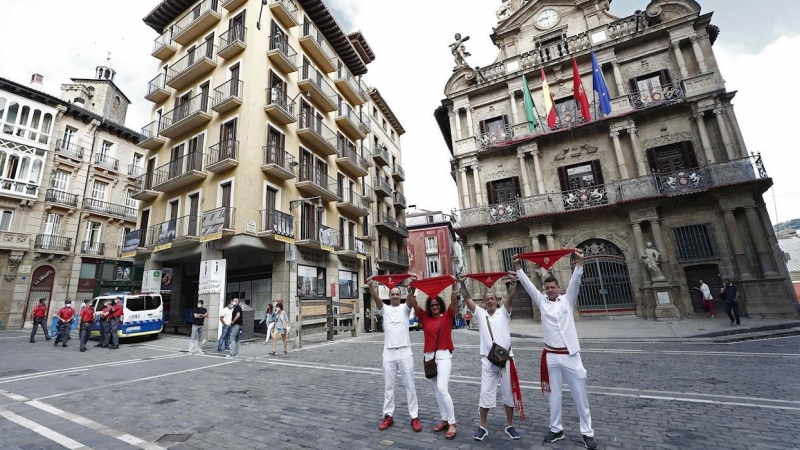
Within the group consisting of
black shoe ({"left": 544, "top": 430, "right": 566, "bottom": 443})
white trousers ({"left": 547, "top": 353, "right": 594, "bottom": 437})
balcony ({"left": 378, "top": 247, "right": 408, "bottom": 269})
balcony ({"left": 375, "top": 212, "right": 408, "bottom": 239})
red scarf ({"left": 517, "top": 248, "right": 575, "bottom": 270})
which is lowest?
black shoe ({"left": 544, "top": 430, "right": 566, "bottom": 443})

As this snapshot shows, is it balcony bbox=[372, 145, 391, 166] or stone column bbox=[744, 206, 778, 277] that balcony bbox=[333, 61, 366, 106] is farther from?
stone column bbox=[744, 206, 778, 277]

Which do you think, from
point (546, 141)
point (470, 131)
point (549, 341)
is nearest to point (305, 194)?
point (470, 131)

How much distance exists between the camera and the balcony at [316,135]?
20.1 m

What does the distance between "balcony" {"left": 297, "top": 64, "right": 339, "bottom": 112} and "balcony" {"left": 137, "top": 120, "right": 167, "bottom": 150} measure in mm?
8948

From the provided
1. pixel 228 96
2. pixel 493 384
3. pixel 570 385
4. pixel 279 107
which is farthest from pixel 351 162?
pixel 570 385

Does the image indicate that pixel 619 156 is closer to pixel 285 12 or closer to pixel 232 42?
pixel 285 12

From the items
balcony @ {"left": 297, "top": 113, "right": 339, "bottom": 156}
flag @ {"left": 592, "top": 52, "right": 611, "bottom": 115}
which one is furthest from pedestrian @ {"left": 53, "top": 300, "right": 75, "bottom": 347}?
flag @ {"left": 592, "top": 52, "right": 611, "bottom": 115}

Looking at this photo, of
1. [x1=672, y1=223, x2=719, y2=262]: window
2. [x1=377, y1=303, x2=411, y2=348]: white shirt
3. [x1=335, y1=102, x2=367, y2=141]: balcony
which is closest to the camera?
[x1=377, y1=303, x2=411, y2=348]: white shirt

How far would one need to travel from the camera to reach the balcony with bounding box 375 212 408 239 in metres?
29.2

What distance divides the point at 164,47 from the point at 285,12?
8.46 m

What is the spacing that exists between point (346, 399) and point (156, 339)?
51.0 ft

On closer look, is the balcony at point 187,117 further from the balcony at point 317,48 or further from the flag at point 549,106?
the flag at point 549,106

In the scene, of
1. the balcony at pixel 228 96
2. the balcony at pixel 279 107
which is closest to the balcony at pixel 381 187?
the balcony at pixel 279 107

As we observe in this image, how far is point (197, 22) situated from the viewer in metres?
19.6
